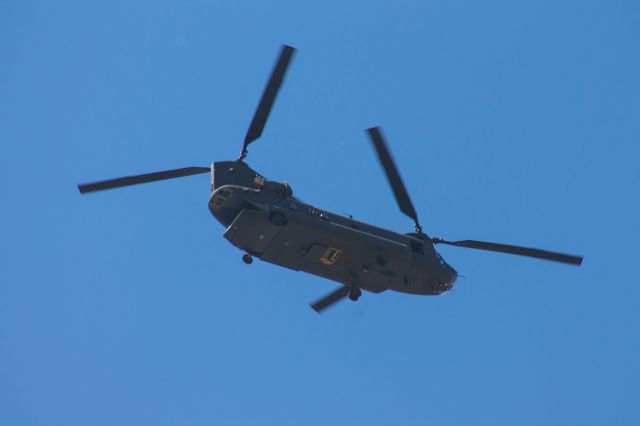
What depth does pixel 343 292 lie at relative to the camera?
106 feet

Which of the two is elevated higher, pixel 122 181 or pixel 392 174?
pixel 392 174

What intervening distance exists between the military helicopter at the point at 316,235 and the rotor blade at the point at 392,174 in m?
0.03

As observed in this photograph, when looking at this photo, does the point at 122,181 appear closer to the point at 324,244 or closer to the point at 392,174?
the point at 324,244

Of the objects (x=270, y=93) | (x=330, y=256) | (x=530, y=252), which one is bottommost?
(x=330, y=256)

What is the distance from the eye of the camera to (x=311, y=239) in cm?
2916

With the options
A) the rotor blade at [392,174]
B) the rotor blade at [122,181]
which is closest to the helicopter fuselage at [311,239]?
the rotor blade at [392,174]

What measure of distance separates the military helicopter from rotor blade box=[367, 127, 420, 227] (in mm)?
32

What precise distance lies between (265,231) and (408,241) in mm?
5254

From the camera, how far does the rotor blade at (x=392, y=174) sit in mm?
29344

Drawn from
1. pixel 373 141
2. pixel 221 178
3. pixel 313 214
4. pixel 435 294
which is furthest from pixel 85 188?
pixel 435 294

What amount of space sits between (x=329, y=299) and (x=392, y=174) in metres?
5.23

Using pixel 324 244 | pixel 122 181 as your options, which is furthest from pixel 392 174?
pixel 122 181

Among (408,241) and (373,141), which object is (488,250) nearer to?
(408,241)

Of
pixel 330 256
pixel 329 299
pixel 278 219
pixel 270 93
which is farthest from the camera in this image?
pixel 329 299
